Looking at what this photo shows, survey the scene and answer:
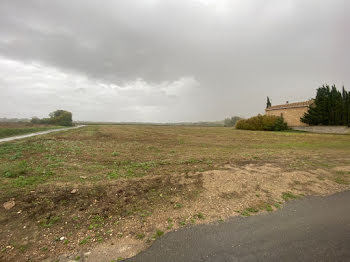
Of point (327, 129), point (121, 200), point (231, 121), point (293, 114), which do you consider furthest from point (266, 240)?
point (231, 121)

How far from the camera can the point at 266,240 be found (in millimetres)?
3158

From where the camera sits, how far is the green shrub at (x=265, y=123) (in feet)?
139

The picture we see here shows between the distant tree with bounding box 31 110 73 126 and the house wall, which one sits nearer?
the house wall

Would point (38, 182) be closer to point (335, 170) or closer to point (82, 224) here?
point (82, 224)

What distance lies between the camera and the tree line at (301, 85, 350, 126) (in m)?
33.2

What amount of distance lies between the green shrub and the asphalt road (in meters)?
45.3

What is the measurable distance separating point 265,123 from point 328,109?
13.3 meters

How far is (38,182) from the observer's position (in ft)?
18.8

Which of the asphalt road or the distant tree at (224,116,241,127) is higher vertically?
the distant tree at (224,116,241,127)

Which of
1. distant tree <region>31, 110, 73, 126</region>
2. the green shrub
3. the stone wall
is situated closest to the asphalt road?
the stone wall

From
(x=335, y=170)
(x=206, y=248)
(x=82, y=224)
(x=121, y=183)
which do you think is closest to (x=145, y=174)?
(x=121, y=183)

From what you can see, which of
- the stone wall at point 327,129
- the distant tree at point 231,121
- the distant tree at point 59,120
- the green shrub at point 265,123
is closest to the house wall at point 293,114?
the stone wall at point 327,129

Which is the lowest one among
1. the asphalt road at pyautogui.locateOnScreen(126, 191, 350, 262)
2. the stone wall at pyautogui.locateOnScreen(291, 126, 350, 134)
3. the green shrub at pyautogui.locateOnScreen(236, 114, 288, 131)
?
the asphalt road at pyautogui.locateOnScreen(126, 191, 350, 262)

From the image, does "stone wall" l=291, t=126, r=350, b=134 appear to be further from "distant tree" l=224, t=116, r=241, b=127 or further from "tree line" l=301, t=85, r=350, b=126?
"distant tree" l=224, t=116, r=241, b=127
